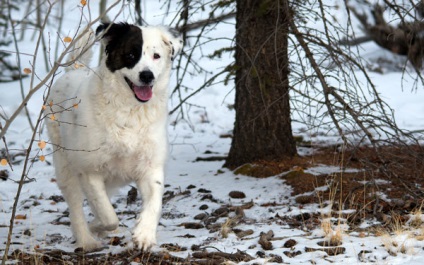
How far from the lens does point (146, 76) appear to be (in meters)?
4.75

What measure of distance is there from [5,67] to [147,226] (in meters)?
10.5

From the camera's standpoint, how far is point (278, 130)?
6941 millimetres

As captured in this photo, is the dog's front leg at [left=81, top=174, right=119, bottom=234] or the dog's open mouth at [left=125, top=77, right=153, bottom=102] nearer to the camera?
the dog's front leg at [left=81, top=174, right=119, bottom=234]

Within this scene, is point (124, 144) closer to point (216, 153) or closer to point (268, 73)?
point (268, 73)

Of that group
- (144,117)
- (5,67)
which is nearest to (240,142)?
(144,117)

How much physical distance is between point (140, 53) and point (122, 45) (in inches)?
7.0

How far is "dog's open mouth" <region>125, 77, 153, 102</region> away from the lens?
4855mm

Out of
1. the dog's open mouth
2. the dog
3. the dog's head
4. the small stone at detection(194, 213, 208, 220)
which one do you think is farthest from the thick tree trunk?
the dog's open mouth

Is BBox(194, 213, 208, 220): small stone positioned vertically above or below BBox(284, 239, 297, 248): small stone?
above

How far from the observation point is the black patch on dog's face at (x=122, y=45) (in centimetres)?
488

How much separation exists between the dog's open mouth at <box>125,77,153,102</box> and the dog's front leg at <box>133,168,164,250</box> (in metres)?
0.54

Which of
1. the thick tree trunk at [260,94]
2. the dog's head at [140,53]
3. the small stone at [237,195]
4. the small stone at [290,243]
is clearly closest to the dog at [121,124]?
the dog's head at [140,53]

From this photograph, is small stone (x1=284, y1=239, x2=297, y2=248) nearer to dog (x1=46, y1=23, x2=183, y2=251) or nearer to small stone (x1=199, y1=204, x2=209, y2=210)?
dog (x1=46, y1=23, x2=183, y2=251)

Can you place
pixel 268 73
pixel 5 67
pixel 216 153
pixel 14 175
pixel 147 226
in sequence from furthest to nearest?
pixel 5 67 → pixel 216 153 → pixel 14 175 → pixel 268 73 → pixel 147 226
